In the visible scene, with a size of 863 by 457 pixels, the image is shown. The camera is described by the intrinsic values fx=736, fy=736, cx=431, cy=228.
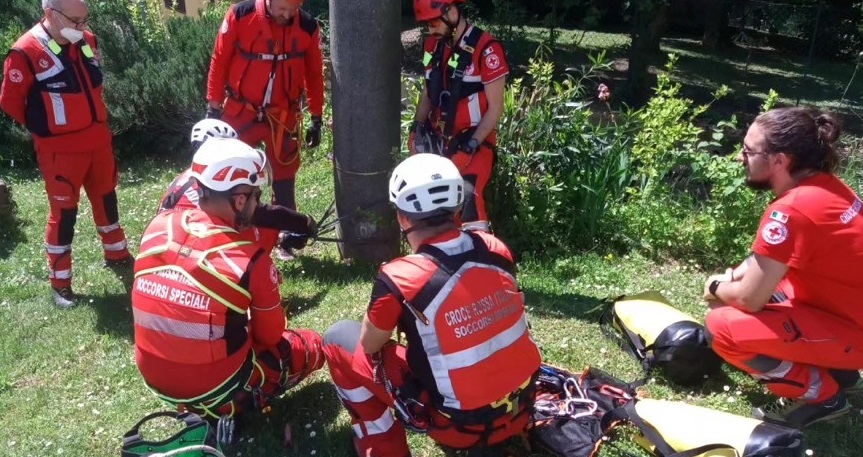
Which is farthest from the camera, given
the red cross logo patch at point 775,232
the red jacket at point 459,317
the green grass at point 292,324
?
the green grass at point 292,324

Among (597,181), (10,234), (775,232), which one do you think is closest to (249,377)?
(775,232)

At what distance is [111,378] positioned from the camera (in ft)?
14.3

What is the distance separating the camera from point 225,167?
337cm

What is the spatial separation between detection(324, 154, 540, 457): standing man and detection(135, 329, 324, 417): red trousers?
627 millimetres

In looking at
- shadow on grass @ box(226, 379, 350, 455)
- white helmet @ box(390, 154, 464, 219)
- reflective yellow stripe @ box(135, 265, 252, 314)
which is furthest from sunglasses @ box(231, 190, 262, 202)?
shadow on grass @ box(226, 379, 350, 455)

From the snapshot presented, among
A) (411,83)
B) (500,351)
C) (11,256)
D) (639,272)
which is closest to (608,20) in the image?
(411,83)

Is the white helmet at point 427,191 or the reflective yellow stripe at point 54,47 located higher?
the reflective yellow stripe at point 54,47

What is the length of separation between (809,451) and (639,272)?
2162 millimetres

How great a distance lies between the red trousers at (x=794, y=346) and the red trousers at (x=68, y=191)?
4346 mm

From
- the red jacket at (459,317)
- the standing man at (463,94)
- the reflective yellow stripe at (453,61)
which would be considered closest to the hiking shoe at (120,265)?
the standing man at (463,94)

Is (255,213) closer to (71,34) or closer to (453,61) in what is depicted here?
(453,61)

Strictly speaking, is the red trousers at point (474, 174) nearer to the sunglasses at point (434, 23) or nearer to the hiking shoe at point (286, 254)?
the sunglasses at point (434, 23)

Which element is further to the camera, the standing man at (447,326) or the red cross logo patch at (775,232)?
the red cross logo patch at (775,232)

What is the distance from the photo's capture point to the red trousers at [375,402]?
319cm
